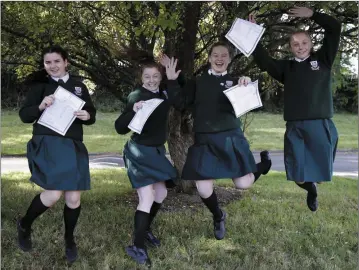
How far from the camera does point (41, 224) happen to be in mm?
4871

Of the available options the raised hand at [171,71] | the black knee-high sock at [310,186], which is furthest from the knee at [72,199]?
the black knee-high sock at [310,186]

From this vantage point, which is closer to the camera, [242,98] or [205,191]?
[242,98]

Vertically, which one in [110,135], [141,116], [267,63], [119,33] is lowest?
[110,135]

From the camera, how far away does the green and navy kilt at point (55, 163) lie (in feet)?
11.0

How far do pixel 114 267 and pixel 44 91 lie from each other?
5.48ft

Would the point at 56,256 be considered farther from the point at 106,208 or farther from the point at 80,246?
the point at 106,208

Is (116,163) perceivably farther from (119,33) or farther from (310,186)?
(310,186)

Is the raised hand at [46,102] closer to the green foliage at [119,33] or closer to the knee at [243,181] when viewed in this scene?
the green foliage at [119,33]

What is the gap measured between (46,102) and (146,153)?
0.90 meters

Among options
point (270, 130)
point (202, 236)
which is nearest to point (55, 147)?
point (202, 236)

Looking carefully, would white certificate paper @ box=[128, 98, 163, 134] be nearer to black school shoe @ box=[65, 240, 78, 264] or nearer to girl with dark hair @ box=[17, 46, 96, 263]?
girl with dark hair @ box=[17, 46, 96, 263]

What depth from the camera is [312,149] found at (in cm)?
370

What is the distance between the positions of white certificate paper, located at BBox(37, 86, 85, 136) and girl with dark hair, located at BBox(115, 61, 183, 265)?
43 cm

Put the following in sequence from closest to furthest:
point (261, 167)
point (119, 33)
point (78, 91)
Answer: point (78, 91), point (261, 167), point (119, 33)
